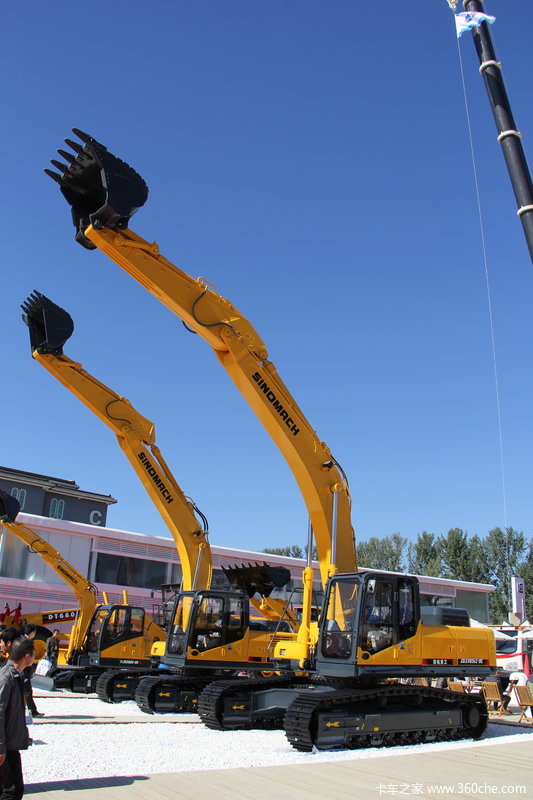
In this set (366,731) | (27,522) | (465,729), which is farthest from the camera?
(27,522)

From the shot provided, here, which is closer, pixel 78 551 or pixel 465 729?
pixel 465 729

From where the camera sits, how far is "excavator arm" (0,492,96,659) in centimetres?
2117

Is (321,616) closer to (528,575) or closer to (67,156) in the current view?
(67,156)

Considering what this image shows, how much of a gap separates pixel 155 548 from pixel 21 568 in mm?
6629

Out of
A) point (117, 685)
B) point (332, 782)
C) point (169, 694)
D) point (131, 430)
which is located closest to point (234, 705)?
point (169, 694)

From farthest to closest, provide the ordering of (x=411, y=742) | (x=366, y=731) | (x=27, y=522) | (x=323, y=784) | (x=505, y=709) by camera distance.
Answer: (x=27, y=522)
(x=505, y=709)
(x=411, y=742)
(x=366, y=731)
(x=323, y=784)

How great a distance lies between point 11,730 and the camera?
557 centimetres

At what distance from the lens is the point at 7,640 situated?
930 centimetres

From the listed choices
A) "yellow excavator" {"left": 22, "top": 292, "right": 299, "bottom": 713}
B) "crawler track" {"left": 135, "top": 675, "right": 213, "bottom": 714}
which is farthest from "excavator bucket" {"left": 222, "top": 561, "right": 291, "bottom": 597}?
"crawler track" {"left": 135, "top": 675, "right": 213, "bottom": 714}

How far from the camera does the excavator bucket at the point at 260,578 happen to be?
719 inches

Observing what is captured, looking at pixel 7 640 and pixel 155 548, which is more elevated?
pixel 155 548

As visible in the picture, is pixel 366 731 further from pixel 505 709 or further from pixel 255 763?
pixel 505 709

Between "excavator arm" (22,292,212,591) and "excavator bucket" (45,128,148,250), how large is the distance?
6208 mm

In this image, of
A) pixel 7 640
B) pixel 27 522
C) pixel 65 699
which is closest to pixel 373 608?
pixel 7 640
